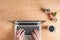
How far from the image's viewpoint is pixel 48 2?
1.64 metres

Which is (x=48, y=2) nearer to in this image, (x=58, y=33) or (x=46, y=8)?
(x=46, y=8)

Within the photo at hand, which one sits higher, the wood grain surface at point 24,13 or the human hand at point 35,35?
the wood grain surface at point 24,13

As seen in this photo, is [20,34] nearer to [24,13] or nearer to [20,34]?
[20,34]

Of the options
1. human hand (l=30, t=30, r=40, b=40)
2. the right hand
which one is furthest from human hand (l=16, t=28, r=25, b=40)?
human hand (l=30, t=30, r=40, b=40)

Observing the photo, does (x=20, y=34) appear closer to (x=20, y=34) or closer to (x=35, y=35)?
(x=20, y=34)

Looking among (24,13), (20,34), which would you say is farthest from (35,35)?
(24,13)

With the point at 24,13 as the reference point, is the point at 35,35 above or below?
below

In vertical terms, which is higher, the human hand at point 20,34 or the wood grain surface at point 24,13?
the wood grain surface at point 24,13

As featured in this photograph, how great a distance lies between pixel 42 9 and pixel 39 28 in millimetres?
213

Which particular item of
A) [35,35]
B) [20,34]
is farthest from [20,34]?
[35,35]

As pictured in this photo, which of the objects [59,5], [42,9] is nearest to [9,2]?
[42,9]

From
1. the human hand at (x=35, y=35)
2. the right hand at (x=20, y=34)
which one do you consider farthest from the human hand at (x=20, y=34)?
Result: the human hand at (x=35, y=35)

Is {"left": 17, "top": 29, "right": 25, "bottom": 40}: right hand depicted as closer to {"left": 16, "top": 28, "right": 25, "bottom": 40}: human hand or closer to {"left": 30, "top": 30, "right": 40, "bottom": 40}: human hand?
{"left": 16, "top": 28, "right": 25, "bottom": 40}: human hand

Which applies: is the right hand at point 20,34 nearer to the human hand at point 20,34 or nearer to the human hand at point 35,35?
the human hand at point 20,34
